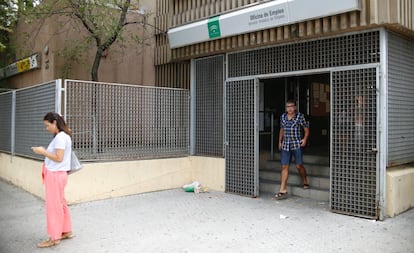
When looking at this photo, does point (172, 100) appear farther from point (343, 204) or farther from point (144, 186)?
point (343, 204)

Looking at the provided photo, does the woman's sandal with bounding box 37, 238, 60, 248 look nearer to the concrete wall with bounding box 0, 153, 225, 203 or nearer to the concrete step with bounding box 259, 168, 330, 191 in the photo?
the concrete wall with bounding box 0, 153, 225, 203

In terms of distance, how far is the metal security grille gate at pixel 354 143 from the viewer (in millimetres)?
5934

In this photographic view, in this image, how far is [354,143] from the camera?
20.0 feet

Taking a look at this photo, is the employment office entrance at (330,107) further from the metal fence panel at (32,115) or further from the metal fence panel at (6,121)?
the metal fence panel at (6,121)

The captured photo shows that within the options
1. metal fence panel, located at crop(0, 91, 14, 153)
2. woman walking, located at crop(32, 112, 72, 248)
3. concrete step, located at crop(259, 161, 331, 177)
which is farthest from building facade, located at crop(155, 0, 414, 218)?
metal fence panel, located at crop(0, 91, 14, 153)

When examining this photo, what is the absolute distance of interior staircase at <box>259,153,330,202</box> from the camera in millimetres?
7332

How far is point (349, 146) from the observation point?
20.2 ft

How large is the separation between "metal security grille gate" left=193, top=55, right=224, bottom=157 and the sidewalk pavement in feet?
4.54

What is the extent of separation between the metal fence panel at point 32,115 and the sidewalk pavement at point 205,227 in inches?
49.3

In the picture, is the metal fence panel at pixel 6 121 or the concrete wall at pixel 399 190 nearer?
the concrete wall at pixel 399 190

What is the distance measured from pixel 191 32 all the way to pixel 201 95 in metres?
1.41

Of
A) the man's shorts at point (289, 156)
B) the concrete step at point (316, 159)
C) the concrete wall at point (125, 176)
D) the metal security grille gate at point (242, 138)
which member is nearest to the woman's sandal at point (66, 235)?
the concrete wall at point (125, 176)

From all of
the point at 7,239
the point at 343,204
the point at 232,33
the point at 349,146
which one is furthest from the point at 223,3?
the point at 7,239

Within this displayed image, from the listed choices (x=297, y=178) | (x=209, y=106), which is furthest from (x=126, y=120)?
(x=297, y=178)
